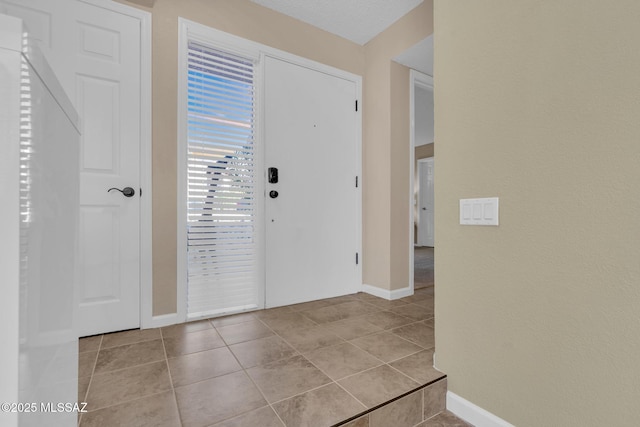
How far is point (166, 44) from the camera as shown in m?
2.01

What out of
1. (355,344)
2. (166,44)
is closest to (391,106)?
(166,44)

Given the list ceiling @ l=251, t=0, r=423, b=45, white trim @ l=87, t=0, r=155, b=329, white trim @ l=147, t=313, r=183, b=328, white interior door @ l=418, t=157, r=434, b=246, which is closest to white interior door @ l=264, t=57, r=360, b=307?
ceiling @ l=251, t=0, r=423, b=45

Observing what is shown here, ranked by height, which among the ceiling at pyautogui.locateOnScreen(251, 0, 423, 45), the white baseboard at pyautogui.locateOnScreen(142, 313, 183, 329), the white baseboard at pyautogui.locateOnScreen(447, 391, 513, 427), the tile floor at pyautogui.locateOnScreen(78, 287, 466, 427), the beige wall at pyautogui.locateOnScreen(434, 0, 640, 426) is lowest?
the white baseboard at pyautogui.locateOnScreen(447, 391, 513, 427)

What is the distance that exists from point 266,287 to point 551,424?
1.80 meters

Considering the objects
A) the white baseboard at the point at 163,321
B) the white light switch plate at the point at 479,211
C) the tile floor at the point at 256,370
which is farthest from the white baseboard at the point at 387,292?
the white baseboard at the point at 163,321

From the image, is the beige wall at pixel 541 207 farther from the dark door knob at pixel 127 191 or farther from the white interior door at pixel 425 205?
the white interior door at pixel 425 205

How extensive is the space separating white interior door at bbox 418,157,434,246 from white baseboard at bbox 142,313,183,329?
664cm

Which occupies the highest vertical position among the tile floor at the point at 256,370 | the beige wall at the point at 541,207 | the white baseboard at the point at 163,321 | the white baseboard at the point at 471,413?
the beige wall at the point at 541,207

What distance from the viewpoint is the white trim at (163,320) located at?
195cm

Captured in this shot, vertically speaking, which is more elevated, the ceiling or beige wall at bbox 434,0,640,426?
the ceiling

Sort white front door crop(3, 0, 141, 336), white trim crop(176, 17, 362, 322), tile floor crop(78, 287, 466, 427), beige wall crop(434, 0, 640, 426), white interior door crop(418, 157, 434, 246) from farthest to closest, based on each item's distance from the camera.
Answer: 1. white interior door crop(418, 157, 434, 246)
2. white trim crop(176, 17, 362, 322)
3. white front door crop(3, 0, 141, 336)
4. tile floor crop(78, 287, 466, 427)
5. beige wall crop(434, 0, 640, 426)

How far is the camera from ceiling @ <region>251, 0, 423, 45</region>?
2.34 m

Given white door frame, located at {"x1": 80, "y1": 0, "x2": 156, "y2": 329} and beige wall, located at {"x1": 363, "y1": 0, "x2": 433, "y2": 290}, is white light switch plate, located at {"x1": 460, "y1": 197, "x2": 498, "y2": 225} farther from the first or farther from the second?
white door frame, located at {"x1": 80, "y1": 0, "x2": 156, "y2": 329}

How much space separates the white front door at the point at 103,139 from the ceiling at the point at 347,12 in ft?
3.66
